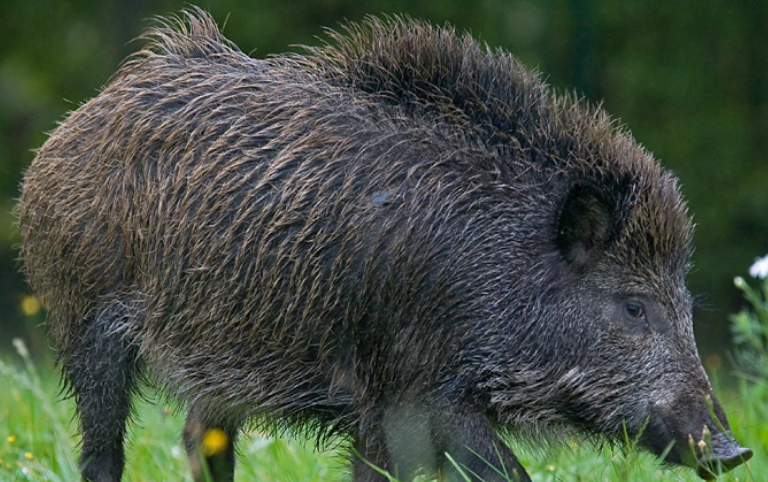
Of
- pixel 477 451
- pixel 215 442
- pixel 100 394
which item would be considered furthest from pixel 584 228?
pixel 100 394

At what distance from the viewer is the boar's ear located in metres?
3.69

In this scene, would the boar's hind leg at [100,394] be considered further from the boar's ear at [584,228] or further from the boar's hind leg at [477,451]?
the boar's ear at [584,228]

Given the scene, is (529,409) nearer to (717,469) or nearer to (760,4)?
(717,469)

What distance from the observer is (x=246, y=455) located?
5.12 metres

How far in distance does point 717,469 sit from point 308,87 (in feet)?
6.37

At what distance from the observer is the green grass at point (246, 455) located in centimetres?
397

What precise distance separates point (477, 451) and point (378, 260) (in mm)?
711

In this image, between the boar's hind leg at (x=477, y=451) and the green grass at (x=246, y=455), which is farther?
the green grass at (x=246, y=455)

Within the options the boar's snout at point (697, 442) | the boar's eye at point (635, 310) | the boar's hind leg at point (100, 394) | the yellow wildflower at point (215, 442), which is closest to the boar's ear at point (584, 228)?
the boar's eye at point (635, 310)

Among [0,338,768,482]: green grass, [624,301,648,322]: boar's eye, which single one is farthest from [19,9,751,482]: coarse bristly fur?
[0,338,768,482]: green grass

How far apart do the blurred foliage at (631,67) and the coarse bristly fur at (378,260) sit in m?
5.95

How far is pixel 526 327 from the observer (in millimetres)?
3648

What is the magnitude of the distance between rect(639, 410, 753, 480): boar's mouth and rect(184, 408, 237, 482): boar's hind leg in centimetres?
174

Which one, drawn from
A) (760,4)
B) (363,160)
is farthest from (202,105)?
(760,4)
